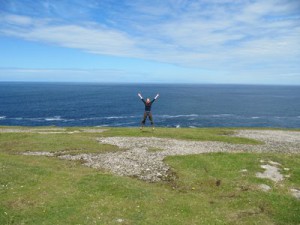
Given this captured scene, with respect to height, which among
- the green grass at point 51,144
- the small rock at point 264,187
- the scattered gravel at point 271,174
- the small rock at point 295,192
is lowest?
the green grass at point 51,144

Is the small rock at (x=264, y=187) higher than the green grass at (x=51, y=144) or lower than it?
higher

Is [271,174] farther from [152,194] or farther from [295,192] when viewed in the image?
[152,194]

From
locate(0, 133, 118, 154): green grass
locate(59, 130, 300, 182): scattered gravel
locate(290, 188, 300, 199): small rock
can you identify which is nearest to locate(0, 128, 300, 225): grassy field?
locate(290, 188, 300, 199): small rock

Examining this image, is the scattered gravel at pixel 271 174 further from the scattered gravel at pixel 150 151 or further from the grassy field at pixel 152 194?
the scattered gravel at pixel 150 151

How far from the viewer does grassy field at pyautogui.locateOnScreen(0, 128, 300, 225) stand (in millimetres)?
22266

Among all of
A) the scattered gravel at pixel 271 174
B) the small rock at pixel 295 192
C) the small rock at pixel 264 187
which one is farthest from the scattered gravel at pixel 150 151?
the small rock at pixel 295 192

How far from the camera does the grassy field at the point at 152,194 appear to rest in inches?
877

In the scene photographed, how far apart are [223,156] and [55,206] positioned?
69.4 feet

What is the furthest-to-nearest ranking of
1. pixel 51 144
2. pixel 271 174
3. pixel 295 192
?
pixel 51 144 → pixel 271 174 → pixel 295 192

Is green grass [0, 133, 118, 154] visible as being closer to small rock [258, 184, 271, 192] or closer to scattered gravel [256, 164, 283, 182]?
scattered gravel [256, 164, 283, 182]

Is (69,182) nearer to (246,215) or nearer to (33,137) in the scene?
(246,215)

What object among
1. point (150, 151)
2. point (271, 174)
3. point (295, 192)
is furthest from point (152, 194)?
point (150, 151)

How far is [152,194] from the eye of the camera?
26.4 metres

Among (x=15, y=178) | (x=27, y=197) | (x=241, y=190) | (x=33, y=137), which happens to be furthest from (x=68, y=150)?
(x=241, y=190)
